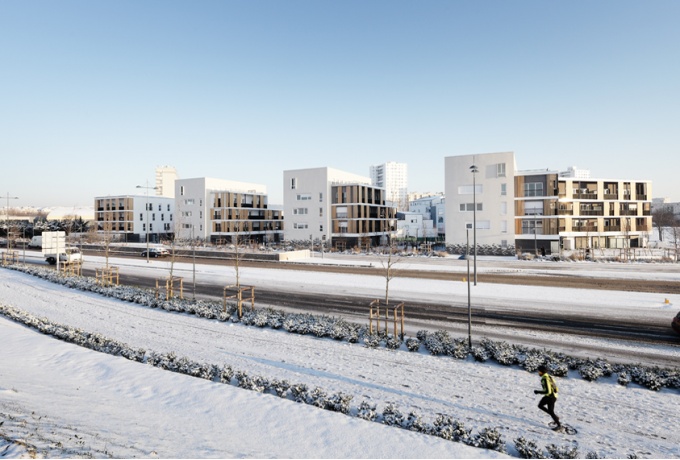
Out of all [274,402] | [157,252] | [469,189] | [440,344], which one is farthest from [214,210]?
[274,402]

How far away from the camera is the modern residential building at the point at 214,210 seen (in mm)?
77188

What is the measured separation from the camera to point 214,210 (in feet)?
255

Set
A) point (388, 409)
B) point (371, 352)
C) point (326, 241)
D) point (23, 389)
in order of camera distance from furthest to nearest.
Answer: point (326, 241) → point (371, 352) → point (23, 389) → point (388, 409)

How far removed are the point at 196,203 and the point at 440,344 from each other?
7266 centimetres

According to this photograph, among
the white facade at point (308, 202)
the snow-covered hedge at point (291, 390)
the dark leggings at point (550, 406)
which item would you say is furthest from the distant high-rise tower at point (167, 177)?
the dark leggings at point (550, 406)

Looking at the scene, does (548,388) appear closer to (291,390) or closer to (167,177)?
(291,390)

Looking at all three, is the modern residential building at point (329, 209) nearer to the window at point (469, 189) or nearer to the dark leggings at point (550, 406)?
the window at point (469, 189)

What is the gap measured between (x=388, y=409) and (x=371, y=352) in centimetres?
507

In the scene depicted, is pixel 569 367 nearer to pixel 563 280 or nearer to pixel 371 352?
pixel 371 352

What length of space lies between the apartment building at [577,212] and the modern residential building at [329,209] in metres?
23.9

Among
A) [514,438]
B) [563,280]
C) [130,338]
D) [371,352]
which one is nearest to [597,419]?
[514,438]

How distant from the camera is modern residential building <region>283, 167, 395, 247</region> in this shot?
64438 mm

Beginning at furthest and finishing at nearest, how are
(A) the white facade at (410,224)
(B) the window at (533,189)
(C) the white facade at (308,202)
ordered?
(A) the white facade at (410,224) < (C) the white facade at (308,202) < (B) the window at (533,189)

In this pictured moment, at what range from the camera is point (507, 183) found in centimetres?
5119
